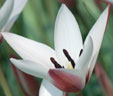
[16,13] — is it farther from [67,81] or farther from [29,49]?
[67,81]

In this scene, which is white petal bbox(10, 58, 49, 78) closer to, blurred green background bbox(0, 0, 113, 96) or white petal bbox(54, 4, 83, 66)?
white petal bbox(54, 4, 83, 66)

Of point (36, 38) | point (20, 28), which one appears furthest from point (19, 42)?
point (36, 38)

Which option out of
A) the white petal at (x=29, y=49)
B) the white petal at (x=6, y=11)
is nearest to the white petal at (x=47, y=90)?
the white petal at (x=29, y=49)

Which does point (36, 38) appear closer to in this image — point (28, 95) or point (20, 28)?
point (20, 28)

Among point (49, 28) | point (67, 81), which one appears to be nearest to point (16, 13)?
point (67, 81)

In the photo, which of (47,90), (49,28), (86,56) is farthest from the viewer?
(49,28)

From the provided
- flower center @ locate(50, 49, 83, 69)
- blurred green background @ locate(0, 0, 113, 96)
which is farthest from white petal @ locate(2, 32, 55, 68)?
blurred green background @ locate(0, 0, 113, 96)

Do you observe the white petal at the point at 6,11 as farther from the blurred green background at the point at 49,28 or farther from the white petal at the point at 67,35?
the blurred green background at the point at 49,28
